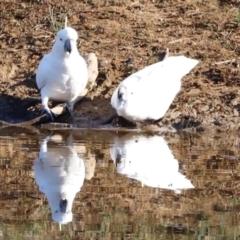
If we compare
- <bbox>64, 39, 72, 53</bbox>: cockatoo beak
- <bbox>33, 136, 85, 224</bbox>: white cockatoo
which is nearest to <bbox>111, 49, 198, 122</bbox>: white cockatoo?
<bbox>64, 39, 72, 53</bbox>: cockatoo beak

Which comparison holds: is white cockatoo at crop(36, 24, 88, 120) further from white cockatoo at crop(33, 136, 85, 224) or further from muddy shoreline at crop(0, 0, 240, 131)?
white cockatoo at crop(33, 136, 85, 224)

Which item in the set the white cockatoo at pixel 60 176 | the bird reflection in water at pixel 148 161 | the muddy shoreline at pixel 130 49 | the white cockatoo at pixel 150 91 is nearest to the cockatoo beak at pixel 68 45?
the white cockatoo at pixel 150 91

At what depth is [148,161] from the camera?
24.4ft

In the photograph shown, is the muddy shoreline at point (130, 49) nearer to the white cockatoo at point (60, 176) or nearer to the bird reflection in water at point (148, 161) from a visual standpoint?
the bird reflection in water at point (148, 161)

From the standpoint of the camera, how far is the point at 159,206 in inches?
234

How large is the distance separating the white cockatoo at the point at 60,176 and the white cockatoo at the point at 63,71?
1.22m

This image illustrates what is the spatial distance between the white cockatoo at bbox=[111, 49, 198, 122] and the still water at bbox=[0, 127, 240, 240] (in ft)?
0.88

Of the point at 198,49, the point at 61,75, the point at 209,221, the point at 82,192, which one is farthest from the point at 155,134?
the point at 209,221

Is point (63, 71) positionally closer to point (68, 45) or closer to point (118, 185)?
point (68, 45)

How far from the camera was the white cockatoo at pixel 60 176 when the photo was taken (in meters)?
5.82

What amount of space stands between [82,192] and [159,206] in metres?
0.60

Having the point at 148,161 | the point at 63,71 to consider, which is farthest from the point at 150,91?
the point at 148,161

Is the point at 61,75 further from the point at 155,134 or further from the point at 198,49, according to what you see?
the point at 198,49

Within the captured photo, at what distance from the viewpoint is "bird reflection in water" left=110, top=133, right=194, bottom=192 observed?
6702 millimetres
